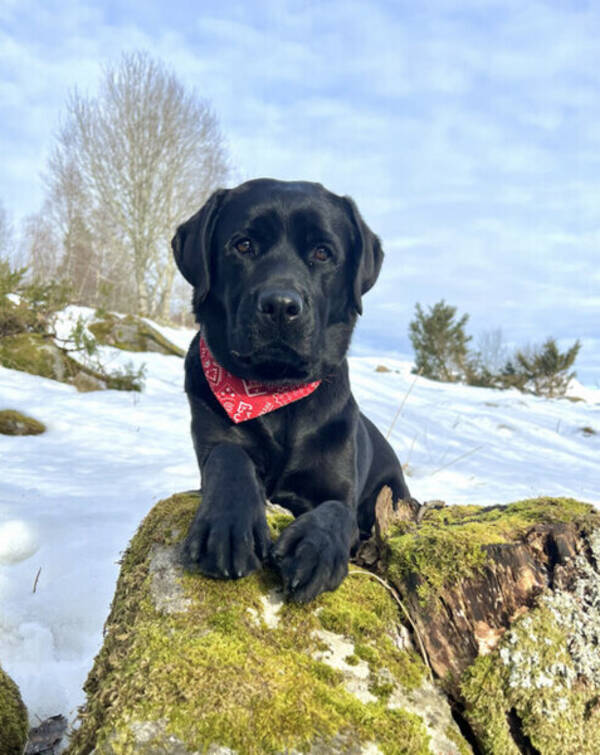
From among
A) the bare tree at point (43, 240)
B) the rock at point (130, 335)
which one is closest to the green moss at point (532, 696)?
the rock at point (130, 335)

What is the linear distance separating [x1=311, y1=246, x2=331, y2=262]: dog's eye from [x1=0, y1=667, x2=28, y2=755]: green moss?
205 centimetres

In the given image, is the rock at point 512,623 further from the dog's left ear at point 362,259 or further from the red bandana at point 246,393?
the dog's left ear at point 362,259

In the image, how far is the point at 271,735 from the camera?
1.11 meters

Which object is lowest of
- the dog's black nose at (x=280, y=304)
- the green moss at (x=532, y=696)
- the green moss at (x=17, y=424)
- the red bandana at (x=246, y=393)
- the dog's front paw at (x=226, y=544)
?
the green moss at (x=17, y=424)

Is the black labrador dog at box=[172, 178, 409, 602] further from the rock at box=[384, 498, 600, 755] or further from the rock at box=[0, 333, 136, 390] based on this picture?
the rock at box=[0, 333, 136, 390]

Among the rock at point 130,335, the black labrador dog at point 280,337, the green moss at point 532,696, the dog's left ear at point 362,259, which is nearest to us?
the green moss at point 532,696

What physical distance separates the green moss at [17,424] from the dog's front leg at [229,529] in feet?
15.8

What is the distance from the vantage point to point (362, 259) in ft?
9.30

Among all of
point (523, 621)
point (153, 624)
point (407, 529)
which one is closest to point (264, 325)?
point (407, 529)

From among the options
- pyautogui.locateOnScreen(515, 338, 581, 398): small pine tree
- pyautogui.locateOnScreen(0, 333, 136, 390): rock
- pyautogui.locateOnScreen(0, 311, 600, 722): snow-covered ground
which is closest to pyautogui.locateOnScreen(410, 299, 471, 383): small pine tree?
pyautogui.locateOnScreen(515, 338, 581, 398): small pine tree

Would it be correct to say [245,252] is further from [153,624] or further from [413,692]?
[413,692]

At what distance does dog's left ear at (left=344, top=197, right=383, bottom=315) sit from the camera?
280cm

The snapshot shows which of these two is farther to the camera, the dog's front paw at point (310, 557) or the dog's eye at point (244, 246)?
the dog's eye at point (244, 246)

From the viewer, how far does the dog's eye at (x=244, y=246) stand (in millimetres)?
2551
